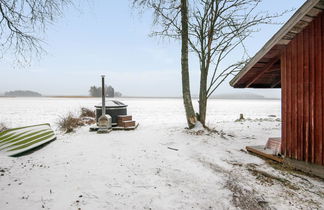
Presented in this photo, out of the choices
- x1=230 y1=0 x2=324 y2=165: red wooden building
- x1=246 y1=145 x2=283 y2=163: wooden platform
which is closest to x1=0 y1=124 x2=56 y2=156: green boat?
x1=246 y1=145 x2=283 y2=163: wooden platform

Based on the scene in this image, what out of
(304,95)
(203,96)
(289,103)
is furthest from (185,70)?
(304,95)

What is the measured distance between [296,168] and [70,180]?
17.1ft

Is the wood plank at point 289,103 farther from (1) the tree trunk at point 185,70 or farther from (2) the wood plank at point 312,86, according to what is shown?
(1) the tree trunk at point 185,70

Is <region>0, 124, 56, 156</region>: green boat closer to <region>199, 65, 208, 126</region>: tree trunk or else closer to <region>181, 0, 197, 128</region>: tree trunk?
<region>181, 0, 197, 128</region>: tree trunk

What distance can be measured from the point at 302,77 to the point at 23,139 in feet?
27.5

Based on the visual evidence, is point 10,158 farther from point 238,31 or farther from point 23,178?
point 238,31

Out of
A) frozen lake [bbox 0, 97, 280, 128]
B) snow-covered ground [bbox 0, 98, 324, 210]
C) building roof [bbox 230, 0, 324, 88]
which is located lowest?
snow-covered ground [bbox 0, 98, 324, 210]

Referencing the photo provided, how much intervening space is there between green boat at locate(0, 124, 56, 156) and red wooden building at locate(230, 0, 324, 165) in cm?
708

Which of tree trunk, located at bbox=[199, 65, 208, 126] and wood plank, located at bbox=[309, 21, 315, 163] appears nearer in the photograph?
wood plank, located at bbox=[309, 21, 315, 163]

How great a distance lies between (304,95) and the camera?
4137mm

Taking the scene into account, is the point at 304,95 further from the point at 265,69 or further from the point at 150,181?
the point at 150,181

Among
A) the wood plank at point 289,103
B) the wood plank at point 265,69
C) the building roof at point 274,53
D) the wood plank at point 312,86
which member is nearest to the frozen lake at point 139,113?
the building roof at point 274,53

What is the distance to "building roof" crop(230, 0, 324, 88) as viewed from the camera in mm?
3613

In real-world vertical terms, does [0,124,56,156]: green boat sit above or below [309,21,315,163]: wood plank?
below
